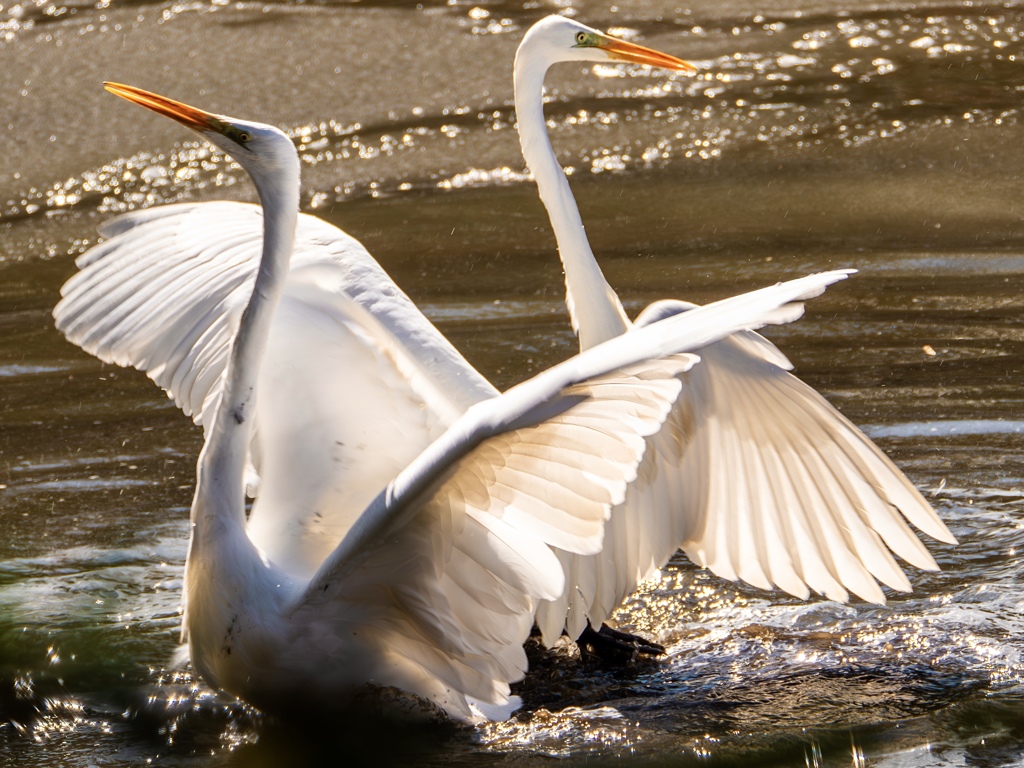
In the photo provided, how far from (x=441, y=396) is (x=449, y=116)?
5.23 m

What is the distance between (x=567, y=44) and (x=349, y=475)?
69.3 inches

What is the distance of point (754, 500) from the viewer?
3.83 m

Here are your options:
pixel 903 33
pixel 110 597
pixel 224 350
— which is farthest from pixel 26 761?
pixel 903 33

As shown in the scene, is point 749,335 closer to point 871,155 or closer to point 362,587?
point 362,587

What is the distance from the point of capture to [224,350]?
14.1 feet

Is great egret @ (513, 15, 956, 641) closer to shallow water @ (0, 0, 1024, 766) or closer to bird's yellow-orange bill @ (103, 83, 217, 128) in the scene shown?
→ shallow water @ (0, 0, 1024, 766)

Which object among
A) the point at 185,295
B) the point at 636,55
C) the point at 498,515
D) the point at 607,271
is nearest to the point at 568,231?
the point at 636,55

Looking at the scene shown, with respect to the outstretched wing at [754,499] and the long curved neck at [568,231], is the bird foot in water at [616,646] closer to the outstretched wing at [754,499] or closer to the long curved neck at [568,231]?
the outstretched wing at [754,499]

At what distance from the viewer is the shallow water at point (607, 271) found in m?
3.82

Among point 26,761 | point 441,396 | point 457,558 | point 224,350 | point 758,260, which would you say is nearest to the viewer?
point 457,558

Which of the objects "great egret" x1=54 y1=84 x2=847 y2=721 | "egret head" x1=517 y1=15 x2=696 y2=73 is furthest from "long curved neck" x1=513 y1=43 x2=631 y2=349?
"great egret" x1=54 y1=84 x2=847 y2=721

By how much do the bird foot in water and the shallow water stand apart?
0.07m

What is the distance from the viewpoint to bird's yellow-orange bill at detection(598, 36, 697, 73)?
5.08 metres

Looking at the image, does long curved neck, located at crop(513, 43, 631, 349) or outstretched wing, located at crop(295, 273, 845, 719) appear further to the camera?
long curved neck, located at crop(513, 43, 631, 349)
